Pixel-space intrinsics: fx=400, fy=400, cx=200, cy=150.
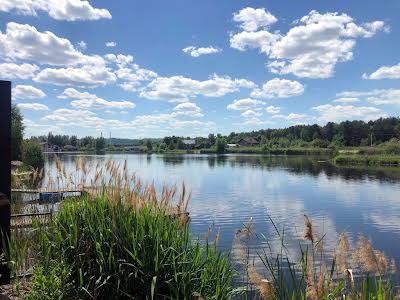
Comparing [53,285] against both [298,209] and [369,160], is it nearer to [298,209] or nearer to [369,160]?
[298,209]

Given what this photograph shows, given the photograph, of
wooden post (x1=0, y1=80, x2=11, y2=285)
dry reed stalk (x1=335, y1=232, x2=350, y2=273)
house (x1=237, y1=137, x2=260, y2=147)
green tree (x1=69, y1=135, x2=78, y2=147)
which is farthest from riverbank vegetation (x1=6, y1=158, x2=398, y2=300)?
house (x1=237, y1=137, x2=260, y2=147)

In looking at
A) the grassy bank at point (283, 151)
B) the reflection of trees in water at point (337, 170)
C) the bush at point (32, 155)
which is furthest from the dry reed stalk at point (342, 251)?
the grassy bank at point (283, 151)

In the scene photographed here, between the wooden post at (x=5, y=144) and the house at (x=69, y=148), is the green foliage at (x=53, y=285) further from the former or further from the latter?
the house at (x=69, y=148)

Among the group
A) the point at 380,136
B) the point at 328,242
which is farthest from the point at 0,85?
the point at 380,136

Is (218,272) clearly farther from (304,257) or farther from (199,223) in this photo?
(199,223)

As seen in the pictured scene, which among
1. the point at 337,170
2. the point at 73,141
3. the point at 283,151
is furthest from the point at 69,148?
the point at 337,170

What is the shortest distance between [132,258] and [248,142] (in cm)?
15967

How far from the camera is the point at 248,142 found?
16238cm

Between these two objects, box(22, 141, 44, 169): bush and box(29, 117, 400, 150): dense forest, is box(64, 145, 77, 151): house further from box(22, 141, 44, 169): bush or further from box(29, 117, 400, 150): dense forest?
box(22, 141, 44, 169): bush

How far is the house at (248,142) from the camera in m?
160

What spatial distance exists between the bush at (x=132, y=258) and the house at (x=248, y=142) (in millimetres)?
156545

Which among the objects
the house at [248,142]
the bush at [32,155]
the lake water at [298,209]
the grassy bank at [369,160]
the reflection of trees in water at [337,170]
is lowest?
the lake water at [298,209]

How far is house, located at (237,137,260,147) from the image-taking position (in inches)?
6319

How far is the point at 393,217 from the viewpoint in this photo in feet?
65.4
